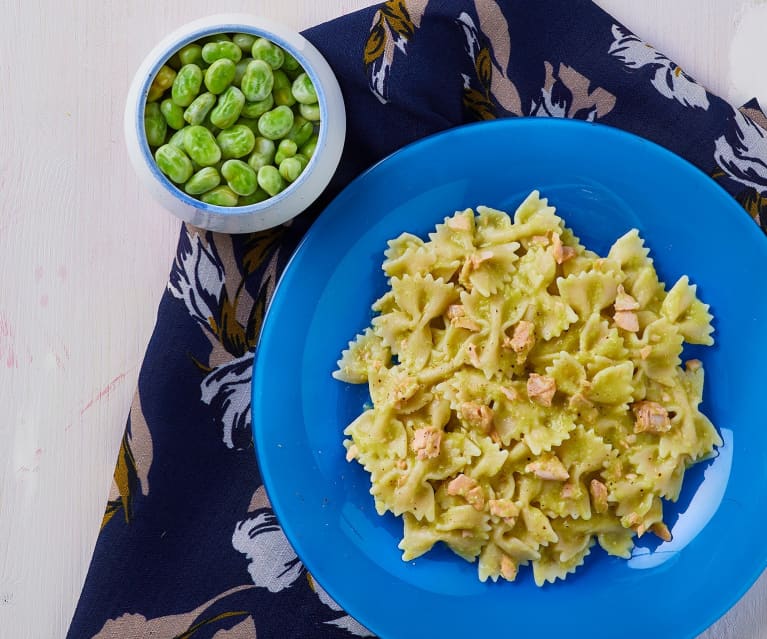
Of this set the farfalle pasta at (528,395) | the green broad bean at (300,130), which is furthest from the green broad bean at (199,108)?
the farfalle pasta at (528,395)

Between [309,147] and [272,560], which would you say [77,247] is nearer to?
[309,147]

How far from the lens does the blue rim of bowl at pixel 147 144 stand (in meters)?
3.22

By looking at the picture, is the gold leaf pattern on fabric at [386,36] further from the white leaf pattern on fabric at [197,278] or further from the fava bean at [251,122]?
the white leaf pattern on fabric at [197,278]

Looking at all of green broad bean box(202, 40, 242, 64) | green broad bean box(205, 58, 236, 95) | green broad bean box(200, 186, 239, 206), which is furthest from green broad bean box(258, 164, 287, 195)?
green broad bean box(202, 40, 242, 64)

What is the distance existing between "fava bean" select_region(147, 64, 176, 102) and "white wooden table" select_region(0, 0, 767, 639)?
25.3 inches

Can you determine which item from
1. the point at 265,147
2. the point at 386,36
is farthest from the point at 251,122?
the point at 386,36

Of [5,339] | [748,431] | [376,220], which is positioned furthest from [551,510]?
[5,339]

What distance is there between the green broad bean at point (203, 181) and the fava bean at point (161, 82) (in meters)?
0.37

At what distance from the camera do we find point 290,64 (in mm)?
3371

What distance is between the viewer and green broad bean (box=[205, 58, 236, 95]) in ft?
10.6

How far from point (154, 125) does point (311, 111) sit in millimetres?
648

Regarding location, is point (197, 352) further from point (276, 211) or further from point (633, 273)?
point (633, 273)

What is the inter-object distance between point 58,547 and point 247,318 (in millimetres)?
1524

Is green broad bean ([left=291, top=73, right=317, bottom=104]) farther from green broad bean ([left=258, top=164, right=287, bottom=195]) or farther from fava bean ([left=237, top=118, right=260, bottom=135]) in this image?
green broad bean ([left=258, top=164, right=287, bottom=195])
